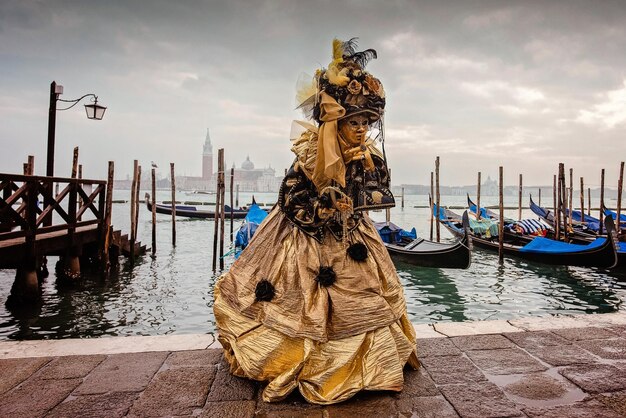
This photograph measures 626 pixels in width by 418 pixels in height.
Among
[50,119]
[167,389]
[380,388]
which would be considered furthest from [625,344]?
[50,119]

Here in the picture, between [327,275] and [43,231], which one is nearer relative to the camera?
[327,275]

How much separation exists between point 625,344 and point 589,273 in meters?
7.34

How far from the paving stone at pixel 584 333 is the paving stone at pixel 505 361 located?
455 millimetres

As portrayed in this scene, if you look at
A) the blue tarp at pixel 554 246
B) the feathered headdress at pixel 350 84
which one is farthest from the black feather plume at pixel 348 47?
the blue tarp at pixel 554 246

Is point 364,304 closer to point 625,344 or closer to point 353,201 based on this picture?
point 353,201

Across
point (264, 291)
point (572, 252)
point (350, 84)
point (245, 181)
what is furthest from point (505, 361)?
point (245, 181)

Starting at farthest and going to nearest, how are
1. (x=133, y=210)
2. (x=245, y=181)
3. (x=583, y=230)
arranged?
(x=245, y=181), (x=583, y=230), (x=133, y=210)

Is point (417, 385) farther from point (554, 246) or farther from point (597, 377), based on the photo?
point (554, 246)

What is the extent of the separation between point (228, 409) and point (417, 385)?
2.71 feet

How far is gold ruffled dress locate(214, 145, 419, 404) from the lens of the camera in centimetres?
167

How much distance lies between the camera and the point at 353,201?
1940 millimetres

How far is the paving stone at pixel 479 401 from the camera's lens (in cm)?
154

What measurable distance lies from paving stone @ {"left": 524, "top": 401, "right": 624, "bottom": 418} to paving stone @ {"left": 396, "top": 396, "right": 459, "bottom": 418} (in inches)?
11.9

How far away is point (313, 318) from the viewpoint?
5.63 feet
